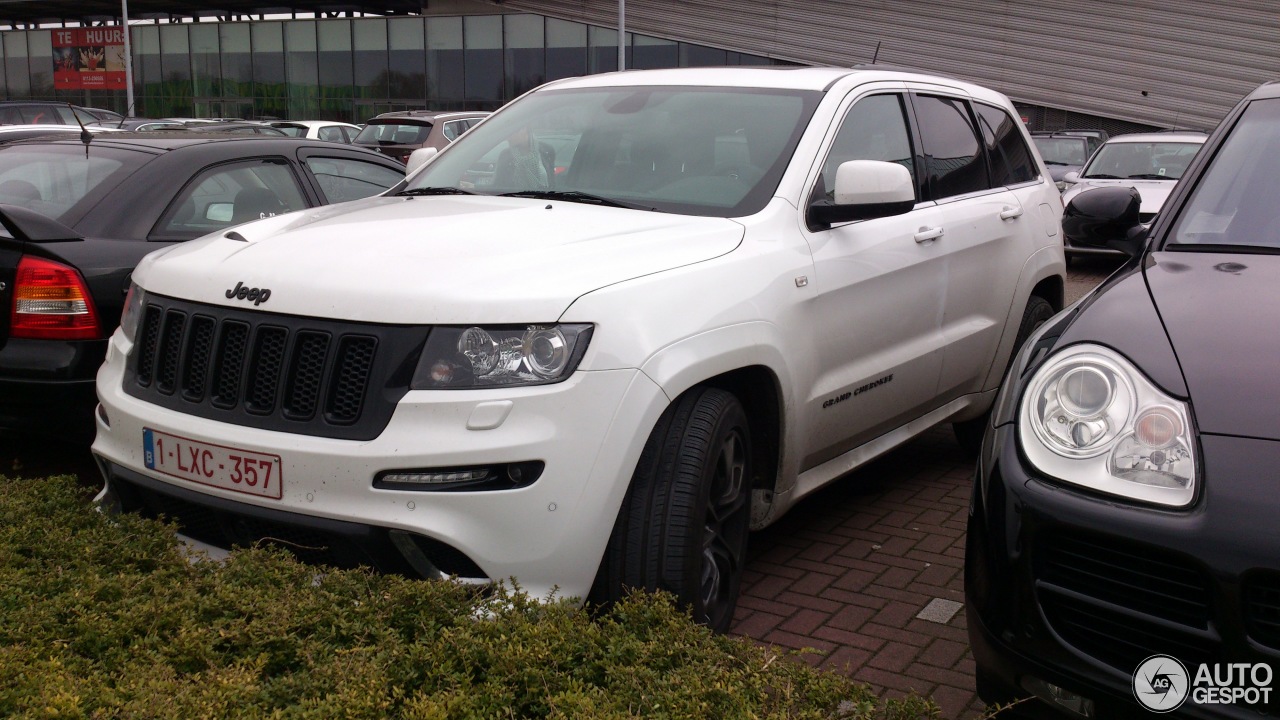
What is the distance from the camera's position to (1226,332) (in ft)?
8.80

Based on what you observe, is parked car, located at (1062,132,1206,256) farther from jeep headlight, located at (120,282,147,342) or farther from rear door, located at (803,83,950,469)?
jeep headlight, located at (120,282,147,342)

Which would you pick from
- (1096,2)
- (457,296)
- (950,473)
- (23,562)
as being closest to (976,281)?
(950,473)

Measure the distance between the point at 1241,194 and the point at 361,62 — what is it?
40.3 m

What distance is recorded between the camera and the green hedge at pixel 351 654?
252cm

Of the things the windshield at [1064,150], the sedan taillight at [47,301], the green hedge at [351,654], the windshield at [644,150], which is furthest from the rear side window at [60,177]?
the windshield at [1064,150]

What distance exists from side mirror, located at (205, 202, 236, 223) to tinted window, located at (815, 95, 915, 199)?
2.87 metres

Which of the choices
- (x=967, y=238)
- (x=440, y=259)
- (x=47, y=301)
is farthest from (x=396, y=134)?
(x=440, y=259)

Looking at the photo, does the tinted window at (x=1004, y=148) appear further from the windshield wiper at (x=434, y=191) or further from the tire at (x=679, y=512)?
the tire at (x=679, y=512)

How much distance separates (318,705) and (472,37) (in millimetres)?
39154

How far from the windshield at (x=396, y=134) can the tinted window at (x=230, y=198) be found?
12918 mm

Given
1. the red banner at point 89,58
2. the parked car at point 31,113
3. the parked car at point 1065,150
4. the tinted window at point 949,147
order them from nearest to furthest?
the tinted window at point 949,147 → the parked car at point 31,113 → the parked car at point 1065,150 → the red banner at point 89,58

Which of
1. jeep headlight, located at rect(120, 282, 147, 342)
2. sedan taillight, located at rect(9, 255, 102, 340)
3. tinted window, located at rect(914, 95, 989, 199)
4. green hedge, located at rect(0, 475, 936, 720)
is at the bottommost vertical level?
green hedge, located at rect(0, 475, 936, 720)

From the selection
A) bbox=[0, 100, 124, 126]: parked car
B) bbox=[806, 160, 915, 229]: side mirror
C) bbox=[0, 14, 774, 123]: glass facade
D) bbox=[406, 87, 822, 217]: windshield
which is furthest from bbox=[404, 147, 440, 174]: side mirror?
bbox=[0, 14, 774, 123]: glass facade

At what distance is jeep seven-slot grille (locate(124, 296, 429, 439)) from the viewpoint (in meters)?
3.00
